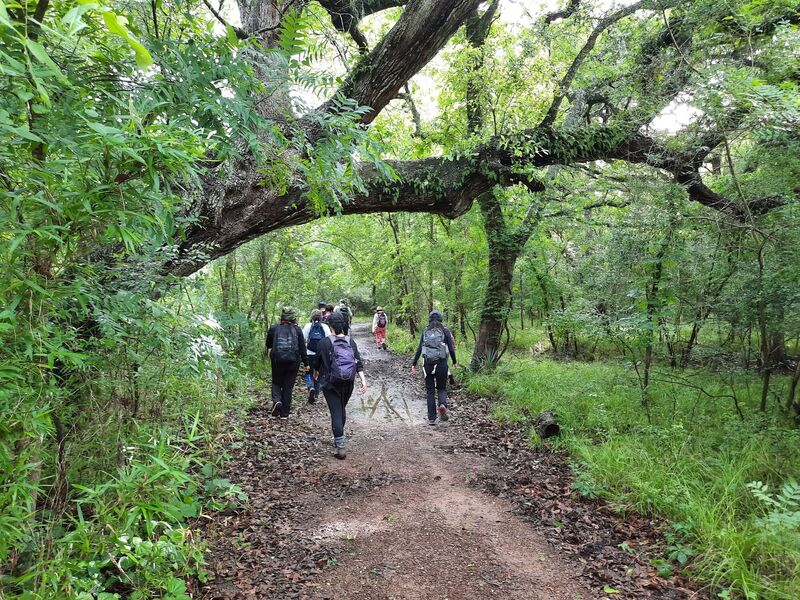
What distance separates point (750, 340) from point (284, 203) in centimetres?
834

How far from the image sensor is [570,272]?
9844 millimetres

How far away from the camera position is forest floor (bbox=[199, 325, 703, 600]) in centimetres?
347

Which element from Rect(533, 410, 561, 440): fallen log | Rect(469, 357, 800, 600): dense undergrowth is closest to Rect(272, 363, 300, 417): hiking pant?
Rect(469, 357, 800, 600): dense undergrowth

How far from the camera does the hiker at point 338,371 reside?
246 inches

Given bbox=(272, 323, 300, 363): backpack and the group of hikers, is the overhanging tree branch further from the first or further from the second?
bbox=(272, 323, 300, 363): backpack

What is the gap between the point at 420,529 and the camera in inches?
168

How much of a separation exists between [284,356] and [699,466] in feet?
20.4

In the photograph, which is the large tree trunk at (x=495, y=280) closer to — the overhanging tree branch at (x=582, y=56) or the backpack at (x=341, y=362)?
the overhanging tree branch at (x=582, y=56)

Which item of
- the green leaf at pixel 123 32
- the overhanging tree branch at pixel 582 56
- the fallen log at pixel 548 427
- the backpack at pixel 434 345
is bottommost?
the fallen log at pixel 548 427

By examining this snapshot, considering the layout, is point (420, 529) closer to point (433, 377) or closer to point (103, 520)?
point (103, 520)

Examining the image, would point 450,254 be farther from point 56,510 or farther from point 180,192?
point 56,510

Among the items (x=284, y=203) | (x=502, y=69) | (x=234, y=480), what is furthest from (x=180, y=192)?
(x=502, y=69)

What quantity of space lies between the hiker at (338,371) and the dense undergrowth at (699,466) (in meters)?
3.04

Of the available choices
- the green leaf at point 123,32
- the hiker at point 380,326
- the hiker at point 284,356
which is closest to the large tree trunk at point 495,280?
the hiker at point 284,356
